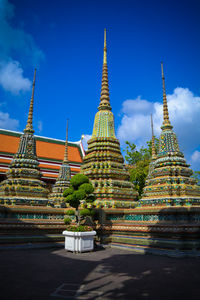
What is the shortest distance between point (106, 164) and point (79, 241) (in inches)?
242

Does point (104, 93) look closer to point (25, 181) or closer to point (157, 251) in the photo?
point (25, 181)

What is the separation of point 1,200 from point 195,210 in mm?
9416

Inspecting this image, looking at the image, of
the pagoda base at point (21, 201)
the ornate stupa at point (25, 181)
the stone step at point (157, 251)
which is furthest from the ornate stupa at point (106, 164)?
the pagoda base at point (21, 201)

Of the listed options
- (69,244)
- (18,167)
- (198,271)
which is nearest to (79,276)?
(198,271)

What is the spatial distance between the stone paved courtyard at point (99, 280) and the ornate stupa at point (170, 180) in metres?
4.46

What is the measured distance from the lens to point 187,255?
8.62m

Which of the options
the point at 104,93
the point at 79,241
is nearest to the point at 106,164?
the point at 104,93

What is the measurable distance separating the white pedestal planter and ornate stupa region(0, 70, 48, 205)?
4.03 metres

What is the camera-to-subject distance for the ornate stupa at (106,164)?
45.5 feet

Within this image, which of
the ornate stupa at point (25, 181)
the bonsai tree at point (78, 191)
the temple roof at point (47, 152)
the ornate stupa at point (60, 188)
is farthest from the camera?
the temple roof at point (47, 152)

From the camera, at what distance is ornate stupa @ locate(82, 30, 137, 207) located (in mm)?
13859

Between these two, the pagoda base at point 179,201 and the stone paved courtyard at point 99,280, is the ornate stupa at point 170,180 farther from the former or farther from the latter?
the stone paved courtyard at point 99,280

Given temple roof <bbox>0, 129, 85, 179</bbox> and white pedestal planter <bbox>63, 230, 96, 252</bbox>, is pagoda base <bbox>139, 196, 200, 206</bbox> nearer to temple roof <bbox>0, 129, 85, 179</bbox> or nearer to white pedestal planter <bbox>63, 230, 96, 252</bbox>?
white pedestal planter <bbox>63, 230, 96, 252</bbox>

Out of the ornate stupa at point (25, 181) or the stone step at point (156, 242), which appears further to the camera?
the ornate stupa at point (25, 181)
